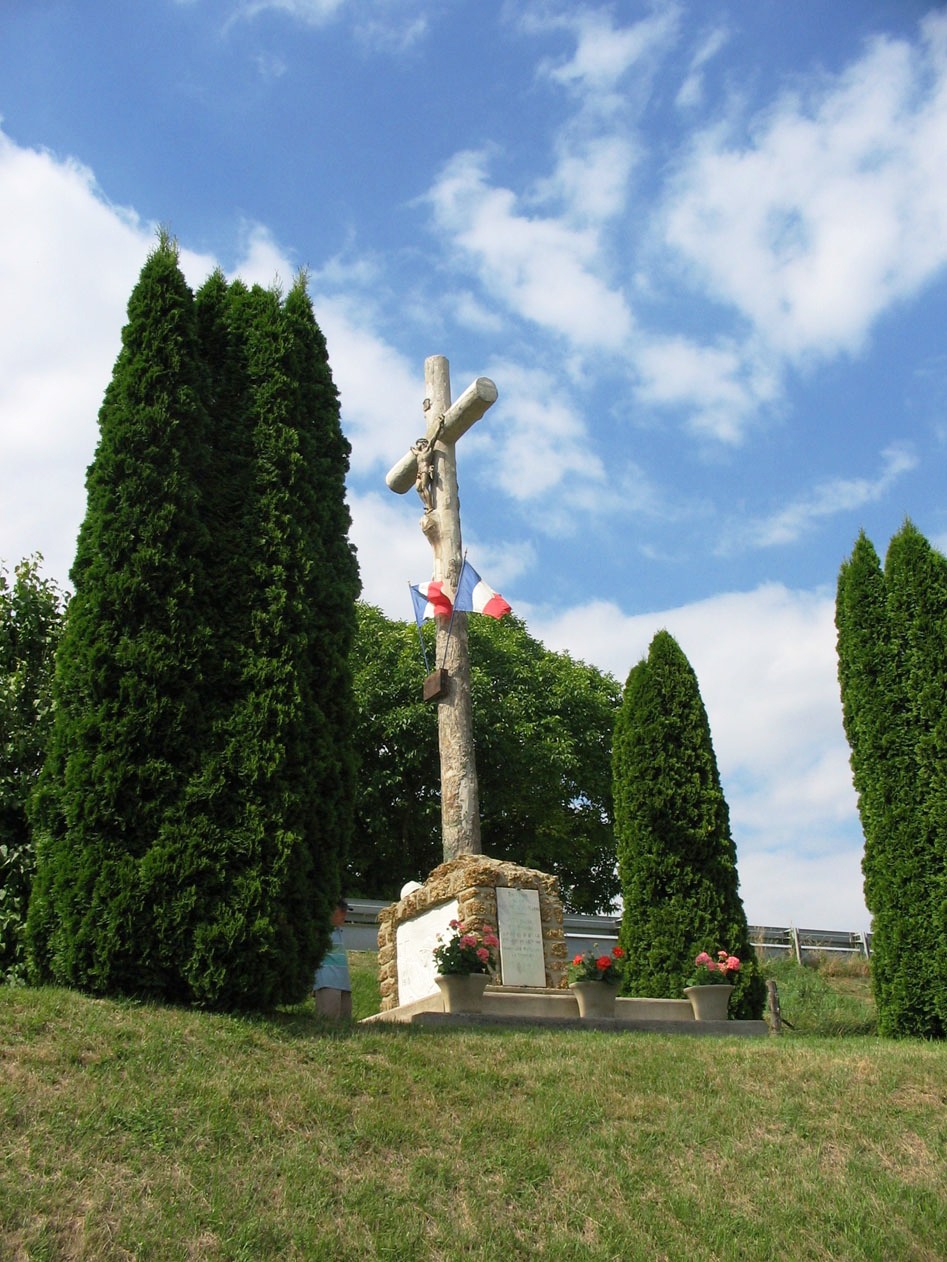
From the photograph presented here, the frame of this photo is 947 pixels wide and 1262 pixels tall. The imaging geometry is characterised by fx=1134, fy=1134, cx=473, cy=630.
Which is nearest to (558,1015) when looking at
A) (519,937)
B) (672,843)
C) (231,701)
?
(519,937)

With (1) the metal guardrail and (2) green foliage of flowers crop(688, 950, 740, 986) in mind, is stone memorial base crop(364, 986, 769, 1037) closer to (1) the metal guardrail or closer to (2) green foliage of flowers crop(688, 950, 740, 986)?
(2) green foliage of flowers crop(688, 950, 740, 986)

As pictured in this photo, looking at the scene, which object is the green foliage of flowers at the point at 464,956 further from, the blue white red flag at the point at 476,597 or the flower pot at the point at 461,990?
the blue white red flag at the point at 476,597

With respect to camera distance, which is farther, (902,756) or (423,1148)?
(902,756)

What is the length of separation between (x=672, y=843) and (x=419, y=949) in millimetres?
2978

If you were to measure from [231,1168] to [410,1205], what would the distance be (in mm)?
803

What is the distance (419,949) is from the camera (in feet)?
39.5

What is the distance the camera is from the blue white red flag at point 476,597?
12.6 metres

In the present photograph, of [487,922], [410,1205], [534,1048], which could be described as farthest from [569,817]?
[410,1205]

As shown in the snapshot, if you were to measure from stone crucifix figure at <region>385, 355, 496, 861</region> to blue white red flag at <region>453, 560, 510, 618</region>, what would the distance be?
11cm

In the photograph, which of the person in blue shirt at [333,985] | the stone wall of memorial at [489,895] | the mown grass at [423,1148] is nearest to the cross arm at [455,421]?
the stone wall of memorial at [489,895]

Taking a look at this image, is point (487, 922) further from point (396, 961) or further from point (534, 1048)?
point (534, 1048)

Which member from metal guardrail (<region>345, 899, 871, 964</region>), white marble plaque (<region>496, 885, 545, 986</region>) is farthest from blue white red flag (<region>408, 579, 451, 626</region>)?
metal guardrail (<region>345, 899, 871, 964</region>)

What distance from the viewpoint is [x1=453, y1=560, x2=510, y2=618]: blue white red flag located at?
12617 millimetres

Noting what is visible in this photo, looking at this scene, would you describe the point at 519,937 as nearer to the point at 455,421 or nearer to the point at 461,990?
the point at 461,990
